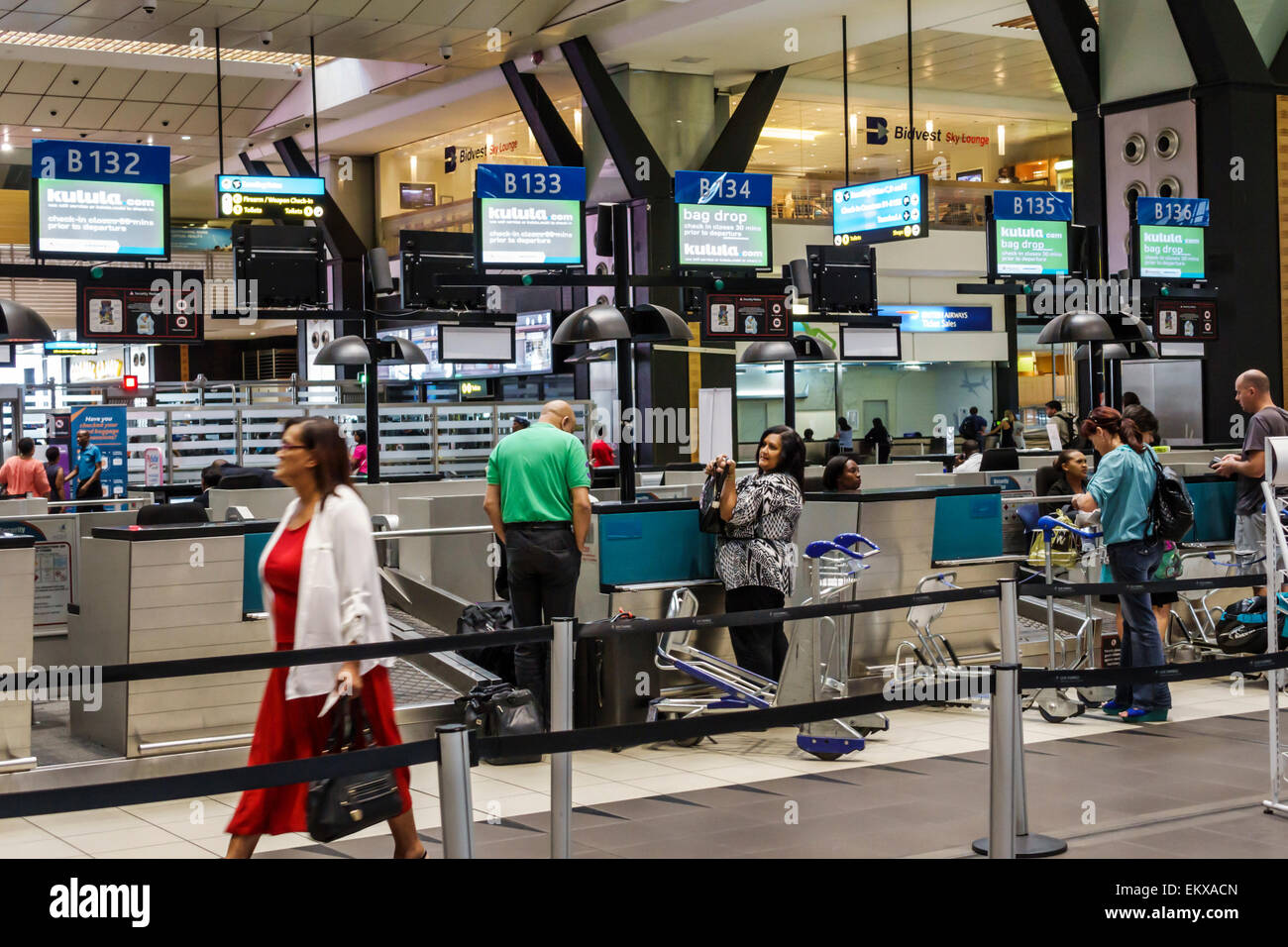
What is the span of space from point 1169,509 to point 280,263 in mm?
7312

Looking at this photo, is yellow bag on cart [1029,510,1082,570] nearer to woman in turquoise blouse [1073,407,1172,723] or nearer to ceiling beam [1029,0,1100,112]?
woman in turquoise blouse [1073,407,1172,723]

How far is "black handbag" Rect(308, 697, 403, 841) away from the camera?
12.7 ft

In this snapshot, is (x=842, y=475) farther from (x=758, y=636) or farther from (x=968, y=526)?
(x=758, y=636)

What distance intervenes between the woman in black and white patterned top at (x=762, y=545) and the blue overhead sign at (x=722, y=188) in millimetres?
6660

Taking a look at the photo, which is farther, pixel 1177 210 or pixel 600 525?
pixel 1177 210

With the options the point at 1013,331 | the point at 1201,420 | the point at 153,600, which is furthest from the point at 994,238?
the point at 1013,331

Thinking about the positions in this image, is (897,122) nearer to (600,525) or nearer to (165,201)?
(165,201)

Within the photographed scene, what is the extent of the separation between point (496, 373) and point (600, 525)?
16.1 meters

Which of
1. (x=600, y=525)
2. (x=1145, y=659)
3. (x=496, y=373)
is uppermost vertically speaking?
(x=496, y=373)

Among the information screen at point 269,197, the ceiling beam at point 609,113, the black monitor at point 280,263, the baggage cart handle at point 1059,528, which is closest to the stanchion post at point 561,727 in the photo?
the baggage cart handle at point 1059,528

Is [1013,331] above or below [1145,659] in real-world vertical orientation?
above

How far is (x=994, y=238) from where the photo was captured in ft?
47.1

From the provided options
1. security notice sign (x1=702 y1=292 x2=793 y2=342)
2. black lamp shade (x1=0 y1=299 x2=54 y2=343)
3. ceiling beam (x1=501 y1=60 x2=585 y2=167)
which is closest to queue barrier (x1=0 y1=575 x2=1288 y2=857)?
black lamp shade (x1=0 y1=299 x2=54 y2=343)
